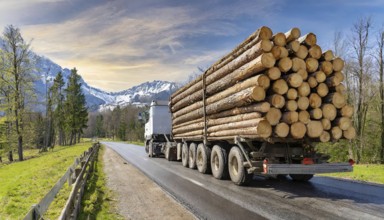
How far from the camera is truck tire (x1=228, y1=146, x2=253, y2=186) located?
10.1m

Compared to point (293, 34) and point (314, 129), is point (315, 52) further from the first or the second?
point (314, 129)

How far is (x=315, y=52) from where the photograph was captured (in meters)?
9.35

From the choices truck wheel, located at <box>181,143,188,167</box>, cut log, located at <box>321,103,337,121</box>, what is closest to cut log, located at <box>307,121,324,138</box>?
cut log, located at <box>321,103,337,121</box>

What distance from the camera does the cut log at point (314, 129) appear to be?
29.5ft

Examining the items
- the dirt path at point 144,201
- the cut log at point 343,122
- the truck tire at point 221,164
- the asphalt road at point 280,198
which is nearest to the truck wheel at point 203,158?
the truck tire at point 221,164

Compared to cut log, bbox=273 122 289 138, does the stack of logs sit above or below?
above

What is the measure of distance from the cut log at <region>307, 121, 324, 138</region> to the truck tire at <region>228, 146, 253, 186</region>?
7.06 feet

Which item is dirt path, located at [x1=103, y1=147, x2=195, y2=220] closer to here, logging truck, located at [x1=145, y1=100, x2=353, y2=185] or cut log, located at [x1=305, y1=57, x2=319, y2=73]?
logging truck, located at [x1=145, y1=100, x2=353, y2=185]

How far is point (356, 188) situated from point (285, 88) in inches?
137

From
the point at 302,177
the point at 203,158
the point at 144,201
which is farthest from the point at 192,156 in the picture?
the point at 144,201

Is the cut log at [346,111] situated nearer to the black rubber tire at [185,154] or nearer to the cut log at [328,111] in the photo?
the cut log at [328,111]

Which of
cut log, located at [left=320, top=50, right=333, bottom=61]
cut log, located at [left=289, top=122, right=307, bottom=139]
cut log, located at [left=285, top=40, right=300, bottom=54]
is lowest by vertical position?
cut log, located at [left=289, top=122, right=307, bottom=139]

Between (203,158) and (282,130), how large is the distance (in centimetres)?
544

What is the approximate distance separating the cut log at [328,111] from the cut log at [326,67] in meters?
0.97
